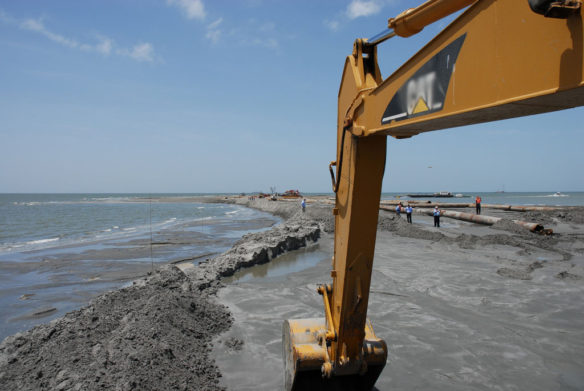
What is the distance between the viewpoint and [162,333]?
19.7ft

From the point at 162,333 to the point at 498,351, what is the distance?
5517mm

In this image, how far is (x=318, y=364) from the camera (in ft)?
13.2

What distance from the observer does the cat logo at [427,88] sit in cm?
203

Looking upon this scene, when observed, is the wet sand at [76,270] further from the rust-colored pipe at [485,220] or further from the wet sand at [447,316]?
the rust-colored pipe at [485,220]

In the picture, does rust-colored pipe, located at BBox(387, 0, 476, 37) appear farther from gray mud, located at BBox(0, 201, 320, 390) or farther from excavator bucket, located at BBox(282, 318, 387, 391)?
gray mud, located at BBox(0, 201, 320, 390)

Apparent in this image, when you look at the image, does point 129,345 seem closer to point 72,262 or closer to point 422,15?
point 422,15

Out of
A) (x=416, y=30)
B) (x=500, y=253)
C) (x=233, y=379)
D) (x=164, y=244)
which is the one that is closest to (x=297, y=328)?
(x=233, y=379)

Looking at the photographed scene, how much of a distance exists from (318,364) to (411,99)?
2.98 metres

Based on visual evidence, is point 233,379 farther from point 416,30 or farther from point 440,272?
point 440,272

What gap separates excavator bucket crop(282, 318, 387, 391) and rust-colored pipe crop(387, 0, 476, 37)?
10.2 feet

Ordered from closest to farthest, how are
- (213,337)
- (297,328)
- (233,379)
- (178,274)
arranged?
(297,328) → (233,379) → (213,337) → (178,274)

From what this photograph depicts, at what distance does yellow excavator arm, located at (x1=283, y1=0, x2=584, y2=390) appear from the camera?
1.50 meters

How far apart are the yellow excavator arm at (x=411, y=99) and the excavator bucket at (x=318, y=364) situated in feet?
0.04

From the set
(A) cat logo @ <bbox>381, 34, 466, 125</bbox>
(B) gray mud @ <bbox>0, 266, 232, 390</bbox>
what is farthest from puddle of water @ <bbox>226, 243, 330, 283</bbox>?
(A) cat logo @ <bbox>381, 34, 466, 125</bbox>
